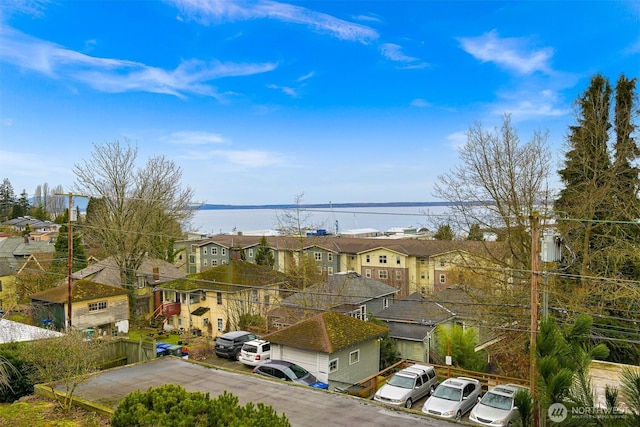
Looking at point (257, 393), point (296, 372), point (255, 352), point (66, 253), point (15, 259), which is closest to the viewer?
point (257, 393)

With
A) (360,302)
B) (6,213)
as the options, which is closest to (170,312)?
(360,302)

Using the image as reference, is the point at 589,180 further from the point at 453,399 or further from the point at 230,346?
the point at 230,346

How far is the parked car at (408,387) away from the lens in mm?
14898

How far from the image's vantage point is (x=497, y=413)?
1325cm

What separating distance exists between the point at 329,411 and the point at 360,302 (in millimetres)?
20174

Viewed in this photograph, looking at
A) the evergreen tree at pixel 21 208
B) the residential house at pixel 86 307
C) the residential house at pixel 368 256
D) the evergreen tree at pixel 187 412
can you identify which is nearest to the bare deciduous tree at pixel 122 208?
the residential house at pixel 86 307

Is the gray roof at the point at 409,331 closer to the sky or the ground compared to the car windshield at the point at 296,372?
closer to the ground

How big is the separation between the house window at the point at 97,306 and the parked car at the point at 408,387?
20.4 m

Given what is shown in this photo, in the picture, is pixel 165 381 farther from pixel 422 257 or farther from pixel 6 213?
pixel 6 213

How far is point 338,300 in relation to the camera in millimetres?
28438

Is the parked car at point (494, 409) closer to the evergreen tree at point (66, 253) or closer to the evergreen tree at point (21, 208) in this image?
the evergreen tree at point (66, 253)

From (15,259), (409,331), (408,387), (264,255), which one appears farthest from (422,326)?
Result: (15,259)

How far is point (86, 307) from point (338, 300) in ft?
52.3

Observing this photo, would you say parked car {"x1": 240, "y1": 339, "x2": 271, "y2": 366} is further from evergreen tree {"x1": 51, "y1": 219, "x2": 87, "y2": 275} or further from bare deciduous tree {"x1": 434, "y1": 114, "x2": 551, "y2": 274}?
evergreen tree {"x1": 51, "y1": 219, "x2": 87, "y2": 275}
